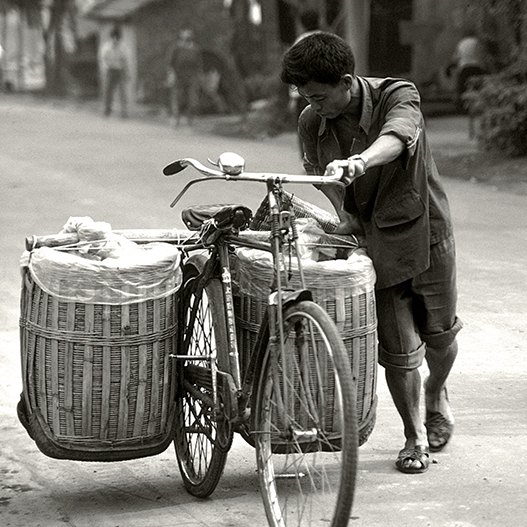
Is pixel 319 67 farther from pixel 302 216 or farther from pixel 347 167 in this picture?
pixel 302 216

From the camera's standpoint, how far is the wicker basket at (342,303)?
4137mm

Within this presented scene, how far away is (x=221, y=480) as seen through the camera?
4.64 metres

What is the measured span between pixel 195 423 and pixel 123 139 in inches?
628

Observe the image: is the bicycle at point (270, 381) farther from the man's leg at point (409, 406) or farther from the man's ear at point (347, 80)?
the man's ear at point (347, 80)

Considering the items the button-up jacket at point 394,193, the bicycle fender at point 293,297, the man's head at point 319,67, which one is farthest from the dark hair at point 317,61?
the bicycle fender at point 293,297

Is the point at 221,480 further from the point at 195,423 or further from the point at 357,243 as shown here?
the point at 357,243

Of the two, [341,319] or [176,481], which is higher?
[341,319]

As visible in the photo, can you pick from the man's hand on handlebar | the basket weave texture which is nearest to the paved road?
the basket weave texture

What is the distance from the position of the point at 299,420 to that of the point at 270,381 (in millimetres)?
179

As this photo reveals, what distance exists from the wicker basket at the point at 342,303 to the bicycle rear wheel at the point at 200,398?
0.11 metres

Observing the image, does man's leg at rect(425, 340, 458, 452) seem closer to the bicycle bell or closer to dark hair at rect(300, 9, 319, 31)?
the bicycle bell

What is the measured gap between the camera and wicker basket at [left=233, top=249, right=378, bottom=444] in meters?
4.14

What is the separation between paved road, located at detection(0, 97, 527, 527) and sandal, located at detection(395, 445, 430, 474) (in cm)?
4

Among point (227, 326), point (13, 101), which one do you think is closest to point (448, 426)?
point (227, 326)
